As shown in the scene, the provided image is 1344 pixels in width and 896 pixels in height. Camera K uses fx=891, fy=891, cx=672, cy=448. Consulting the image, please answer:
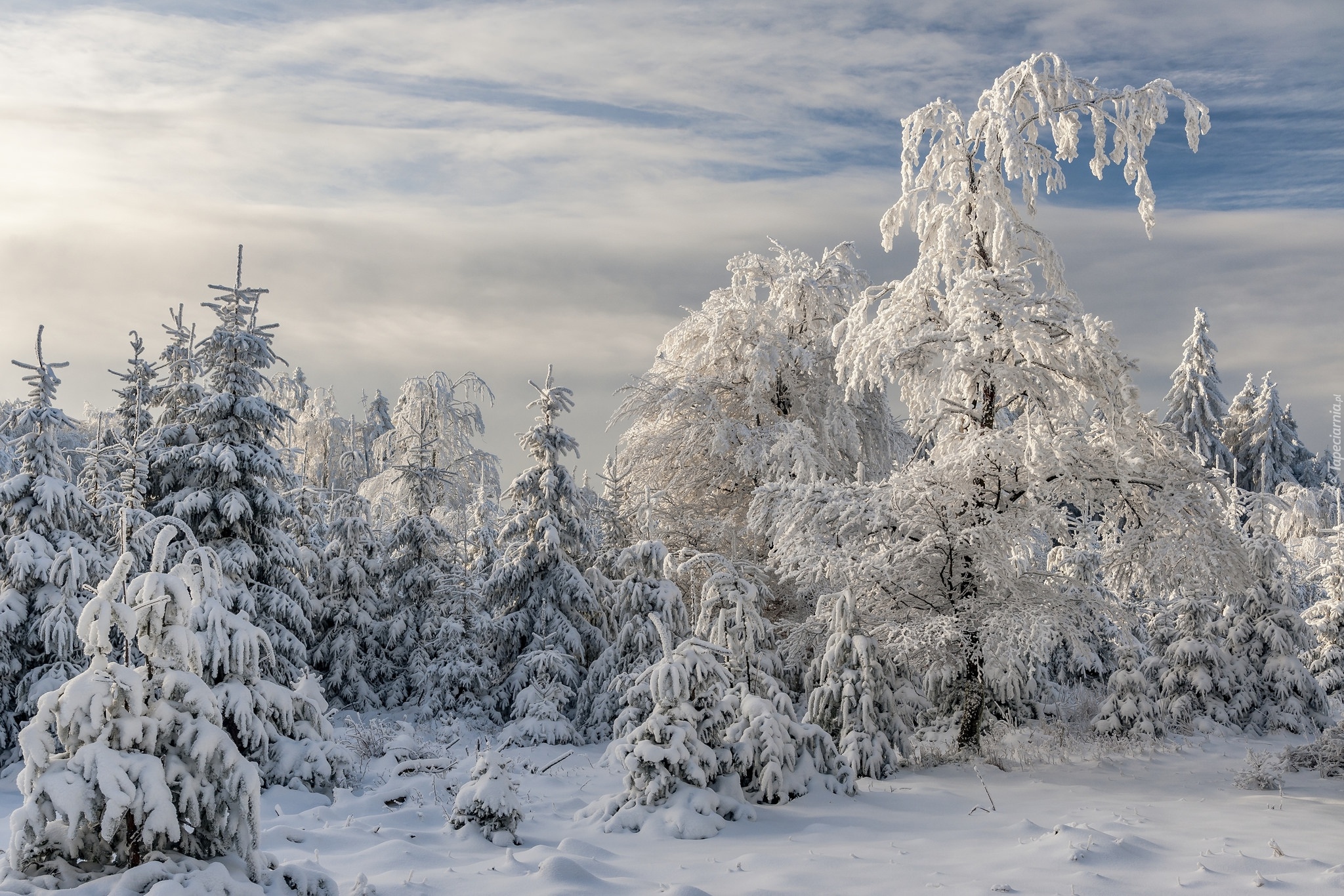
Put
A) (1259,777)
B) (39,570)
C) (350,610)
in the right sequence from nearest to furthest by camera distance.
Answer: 1. (1259,777)
2. (39,570)
3. (350,610)

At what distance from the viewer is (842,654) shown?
12430mm

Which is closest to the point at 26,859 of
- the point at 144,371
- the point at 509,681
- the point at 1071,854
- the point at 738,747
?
the point at 738,747

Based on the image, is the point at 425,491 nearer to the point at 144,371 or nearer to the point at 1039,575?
the point at 144,371

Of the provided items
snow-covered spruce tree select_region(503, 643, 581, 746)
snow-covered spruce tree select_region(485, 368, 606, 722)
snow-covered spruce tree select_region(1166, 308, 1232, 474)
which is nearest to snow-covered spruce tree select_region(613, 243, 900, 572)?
snow-covered spruce tree select_region(485, 368, 606, 722)

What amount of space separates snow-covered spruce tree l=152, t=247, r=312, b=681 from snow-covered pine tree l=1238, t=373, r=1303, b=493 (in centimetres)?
4814

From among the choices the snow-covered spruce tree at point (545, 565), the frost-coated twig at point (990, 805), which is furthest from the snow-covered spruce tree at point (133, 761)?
the snow-covered spruce tree at point (545, 565)

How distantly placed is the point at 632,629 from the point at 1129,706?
8.97 meters

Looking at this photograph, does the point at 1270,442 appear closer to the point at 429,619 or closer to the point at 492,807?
the point at 429,619

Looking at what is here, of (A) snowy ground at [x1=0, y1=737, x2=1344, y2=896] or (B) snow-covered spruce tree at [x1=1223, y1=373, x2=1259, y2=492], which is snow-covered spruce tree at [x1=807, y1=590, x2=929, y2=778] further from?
(B) snow-covered spruce tree at [x1=1223, y1=373, x2=1259, y2=492]

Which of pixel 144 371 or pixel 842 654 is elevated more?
pixel 144 371

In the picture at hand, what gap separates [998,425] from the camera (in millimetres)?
14445

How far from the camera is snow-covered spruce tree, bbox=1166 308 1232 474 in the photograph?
4622 cm

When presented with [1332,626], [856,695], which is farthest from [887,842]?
[1332,626]

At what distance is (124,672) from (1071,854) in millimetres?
7165
